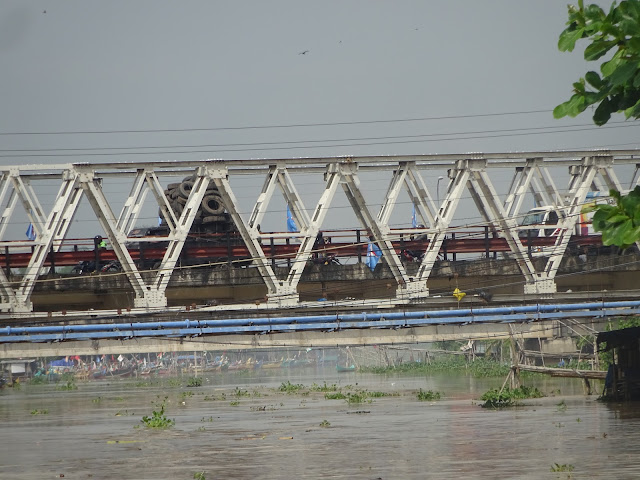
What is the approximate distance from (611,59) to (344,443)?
1449 cm

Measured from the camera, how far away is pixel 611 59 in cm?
745

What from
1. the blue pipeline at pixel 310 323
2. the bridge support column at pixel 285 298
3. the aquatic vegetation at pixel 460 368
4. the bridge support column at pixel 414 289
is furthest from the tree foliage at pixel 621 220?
the aquatic vegetation at pixel 460 368

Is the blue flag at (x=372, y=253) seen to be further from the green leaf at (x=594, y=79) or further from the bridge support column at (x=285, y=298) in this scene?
the green leaf at (x=594, y=79)

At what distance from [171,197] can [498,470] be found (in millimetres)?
26432

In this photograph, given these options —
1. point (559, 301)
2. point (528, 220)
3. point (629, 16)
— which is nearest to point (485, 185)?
point (559, 301)

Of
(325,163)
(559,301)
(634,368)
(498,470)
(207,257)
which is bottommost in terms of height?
(498,470)

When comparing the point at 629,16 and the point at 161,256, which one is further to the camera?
the point at 161,256

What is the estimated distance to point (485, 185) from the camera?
37.5 m

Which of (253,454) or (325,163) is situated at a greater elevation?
(325,163)

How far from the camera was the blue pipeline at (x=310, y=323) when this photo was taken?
3148 centimetres

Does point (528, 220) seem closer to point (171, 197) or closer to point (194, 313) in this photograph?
point (171, 197)

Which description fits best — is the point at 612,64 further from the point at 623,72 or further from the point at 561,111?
the point at 561,111

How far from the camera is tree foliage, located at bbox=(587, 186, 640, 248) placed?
7.22 metres

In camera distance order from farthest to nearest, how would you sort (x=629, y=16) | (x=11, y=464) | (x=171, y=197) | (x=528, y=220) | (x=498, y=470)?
1. (x=528, y=220)
2. (x=171, y=197)
3. (x=11, y=464)
4. (x=498, y=470)
5. (x=629, y=16)
